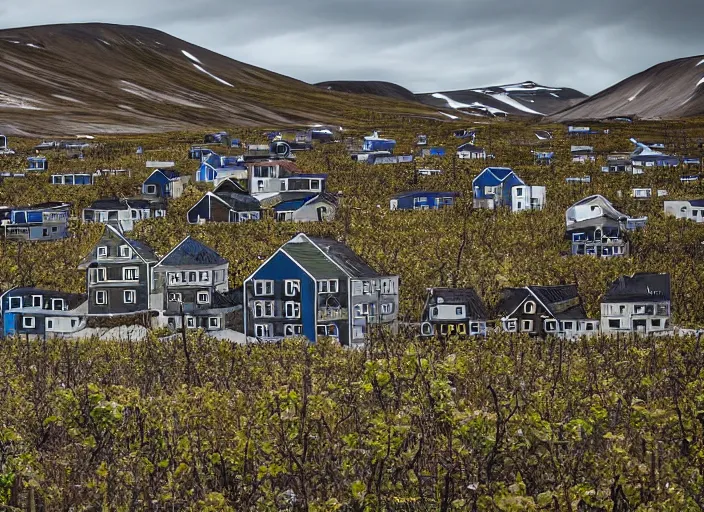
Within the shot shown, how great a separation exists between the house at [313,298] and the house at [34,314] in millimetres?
7254

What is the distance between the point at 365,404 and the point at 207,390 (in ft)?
7.75

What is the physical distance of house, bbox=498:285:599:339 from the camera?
35750 millimetres

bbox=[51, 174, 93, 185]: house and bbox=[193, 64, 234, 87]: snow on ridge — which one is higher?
bbox=[193, 64, 234, 87]: snow on ridge

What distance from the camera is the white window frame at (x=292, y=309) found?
3622 centimetres

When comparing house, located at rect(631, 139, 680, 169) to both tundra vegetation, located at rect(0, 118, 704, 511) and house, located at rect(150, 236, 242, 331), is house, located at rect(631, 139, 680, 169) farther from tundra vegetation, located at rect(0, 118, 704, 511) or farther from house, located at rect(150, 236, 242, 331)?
tundra vegetation, located at rect(0, 118, 704, 511)

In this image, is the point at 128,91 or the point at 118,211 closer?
the point at 118,211

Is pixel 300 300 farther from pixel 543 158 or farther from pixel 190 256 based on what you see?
pixel 543 158

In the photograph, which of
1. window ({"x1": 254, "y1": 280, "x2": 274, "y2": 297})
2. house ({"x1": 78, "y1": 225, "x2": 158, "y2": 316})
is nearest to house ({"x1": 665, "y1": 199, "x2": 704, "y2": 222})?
window ({"x1": 254, "y1": 280, "x2": 274, "y2": 297})

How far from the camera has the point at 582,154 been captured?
286 ft

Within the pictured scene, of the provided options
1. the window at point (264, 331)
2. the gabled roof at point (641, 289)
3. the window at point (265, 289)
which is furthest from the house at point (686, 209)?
the window at point (264, 331)

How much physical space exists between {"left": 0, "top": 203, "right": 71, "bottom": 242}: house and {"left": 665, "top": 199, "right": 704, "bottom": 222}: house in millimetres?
35123

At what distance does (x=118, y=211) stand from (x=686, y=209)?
33519 mm

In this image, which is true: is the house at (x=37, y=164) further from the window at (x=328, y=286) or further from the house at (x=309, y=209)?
the window at (x=328, y=286)

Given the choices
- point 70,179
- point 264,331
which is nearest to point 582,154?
point 70,179
